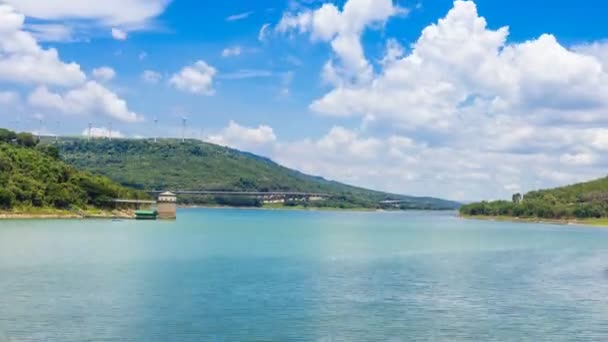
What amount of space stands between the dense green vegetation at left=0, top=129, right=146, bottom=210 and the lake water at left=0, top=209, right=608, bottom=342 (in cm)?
4652

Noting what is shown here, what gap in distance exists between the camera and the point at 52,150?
16138 cm

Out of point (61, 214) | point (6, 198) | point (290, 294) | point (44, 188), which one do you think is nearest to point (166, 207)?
point (61, 214)

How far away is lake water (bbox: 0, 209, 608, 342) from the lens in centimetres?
3400

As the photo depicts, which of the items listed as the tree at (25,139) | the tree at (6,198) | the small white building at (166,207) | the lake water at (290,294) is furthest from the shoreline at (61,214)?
the lake water at (290,294)

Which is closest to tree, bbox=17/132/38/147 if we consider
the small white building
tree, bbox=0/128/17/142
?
tree, bbox=0/128/17/142

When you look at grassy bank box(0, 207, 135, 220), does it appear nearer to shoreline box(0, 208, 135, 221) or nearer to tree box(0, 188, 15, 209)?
shoreline box(0, 208, 135, 221)

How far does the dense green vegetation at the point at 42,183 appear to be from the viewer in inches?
4948

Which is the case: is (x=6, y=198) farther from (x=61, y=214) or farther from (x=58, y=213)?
(x=61, y=214)

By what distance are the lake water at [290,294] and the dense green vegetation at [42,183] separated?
1831 inches

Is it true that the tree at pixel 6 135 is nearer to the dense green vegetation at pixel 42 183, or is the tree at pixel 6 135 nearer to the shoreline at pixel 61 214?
the dense green vegetation at pixel 42 183

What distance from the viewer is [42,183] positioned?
436ft

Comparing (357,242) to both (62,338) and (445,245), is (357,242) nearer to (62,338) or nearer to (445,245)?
(445,245)

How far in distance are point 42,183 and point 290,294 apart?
323 feet

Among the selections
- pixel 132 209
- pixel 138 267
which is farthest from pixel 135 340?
pixel 132 209
